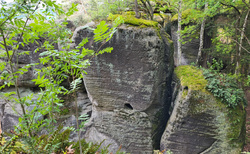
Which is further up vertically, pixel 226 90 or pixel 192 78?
pixel 192 78

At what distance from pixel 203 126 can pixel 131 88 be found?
3.09m

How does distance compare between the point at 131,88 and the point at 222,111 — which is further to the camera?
the point at 131,88

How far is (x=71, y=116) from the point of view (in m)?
8.53

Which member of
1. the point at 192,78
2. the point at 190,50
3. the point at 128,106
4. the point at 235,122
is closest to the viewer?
the point at 235,122

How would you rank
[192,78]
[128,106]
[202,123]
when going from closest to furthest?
[202,123] → [192,78] → [128,106]

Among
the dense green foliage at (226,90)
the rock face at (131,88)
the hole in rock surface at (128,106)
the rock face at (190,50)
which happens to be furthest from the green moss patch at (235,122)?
the rock face at (190,50)

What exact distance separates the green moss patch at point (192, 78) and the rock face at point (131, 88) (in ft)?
2.02

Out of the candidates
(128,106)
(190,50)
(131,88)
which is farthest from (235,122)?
(190,50)

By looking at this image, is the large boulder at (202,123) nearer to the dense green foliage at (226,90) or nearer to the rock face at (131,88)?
the dense green foliage at (226,90)

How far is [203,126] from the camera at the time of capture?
550cm

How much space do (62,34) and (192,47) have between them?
11497mm

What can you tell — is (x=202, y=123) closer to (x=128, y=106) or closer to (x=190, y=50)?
(x=128, y=106)

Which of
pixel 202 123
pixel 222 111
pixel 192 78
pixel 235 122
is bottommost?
pixel 202 123

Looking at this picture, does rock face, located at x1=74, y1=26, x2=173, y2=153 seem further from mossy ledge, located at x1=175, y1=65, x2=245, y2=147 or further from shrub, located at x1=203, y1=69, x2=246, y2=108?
shrub, located at x1=203, y1=69, x2=246, y2=108
